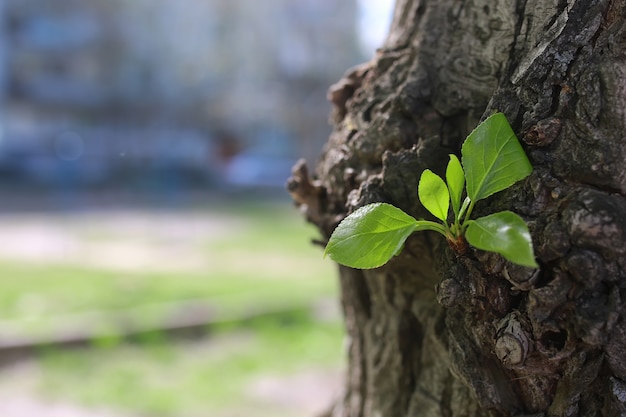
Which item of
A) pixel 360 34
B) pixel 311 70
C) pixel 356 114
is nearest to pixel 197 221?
pixel 356 114

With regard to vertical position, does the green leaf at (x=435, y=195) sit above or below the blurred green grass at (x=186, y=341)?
below

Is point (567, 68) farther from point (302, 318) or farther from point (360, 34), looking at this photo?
point (360, 34)

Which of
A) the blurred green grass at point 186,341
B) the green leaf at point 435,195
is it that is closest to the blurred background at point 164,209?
the blurred green grass at point 186,341

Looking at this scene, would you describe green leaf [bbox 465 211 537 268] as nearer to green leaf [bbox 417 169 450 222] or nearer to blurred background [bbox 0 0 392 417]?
green leaf [bbox 417 169 450 222]

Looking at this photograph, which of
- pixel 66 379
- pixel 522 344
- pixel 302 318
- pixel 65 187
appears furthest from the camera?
pixel 65 187

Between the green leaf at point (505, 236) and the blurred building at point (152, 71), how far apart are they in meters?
16.3

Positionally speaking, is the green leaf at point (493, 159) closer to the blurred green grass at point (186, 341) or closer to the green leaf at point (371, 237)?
the green leaf at point (371, 237)

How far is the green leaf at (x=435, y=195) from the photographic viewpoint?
0.77m

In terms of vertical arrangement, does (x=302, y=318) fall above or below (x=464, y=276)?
above

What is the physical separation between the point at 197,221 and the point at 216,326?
5872 millimetres

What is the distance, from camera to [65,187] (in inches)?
540

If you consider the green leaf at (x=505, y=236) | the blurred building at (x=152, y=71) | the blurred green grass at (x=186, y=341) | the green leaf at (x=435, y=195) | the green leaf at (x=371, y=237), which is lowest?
the green leaf at (x=505, y=236)

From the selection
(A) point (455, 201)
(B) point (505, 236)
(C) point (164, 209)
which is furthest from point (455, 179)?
(C) point (164, 209)

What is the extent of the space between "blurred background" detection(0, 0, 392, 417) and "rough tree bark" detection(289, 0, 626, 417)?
22 centimetres
